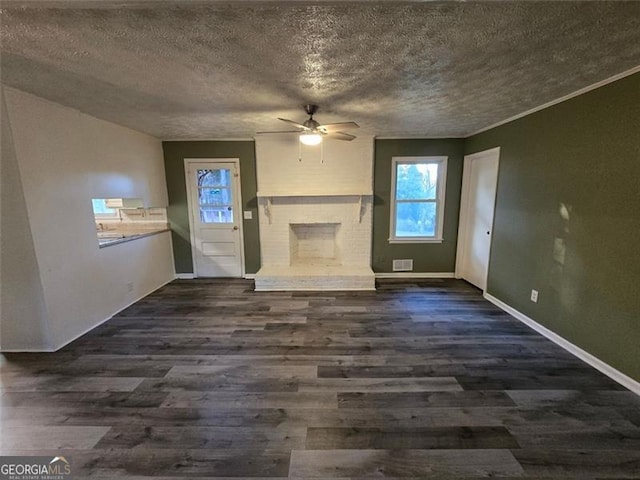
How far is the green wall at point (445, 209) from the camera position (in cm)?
446

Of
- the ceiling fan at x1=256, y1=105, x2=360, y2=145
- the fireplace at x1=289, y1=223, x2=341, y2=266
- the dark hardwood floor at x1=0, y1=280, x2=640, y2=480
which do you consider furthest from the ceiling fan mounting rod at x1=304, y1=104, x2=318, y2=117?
the dark hardwood floor at x1=0, y1=280, x2=640, y2=480

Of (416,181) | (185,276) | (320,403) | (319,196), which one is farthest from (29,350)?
(416,181)

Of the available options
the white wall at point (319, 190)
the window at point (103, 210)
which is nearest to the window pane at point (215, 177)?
the white wall at point (319, 190)

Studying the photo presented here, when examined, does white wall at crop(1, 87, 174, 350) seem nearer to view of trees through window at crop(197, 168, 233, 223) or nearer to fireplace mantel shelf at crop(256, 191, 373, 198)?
view of trees through window at crop(197, 168, 233, 223)

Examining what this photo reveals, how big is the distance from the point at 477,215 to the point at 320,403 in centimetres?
366

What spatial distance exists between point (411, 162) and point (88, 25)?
4176 mm

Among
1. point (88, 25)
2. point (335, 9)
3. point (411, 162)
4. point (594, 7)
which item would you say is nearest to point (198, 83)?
point (88, 25)

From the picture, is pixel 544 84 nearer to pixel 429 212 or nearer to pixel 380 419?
pixel 429 212

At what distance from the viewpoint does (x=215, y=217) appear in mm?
4770

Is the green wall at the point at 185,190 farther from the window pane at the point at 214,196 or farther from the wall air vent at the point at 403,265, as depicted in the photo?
the wall air vent at the point at 403,265

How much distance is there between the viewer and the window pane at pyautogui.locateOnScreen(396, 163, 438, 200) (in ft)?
15.0

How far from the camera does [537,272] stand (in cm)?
299
